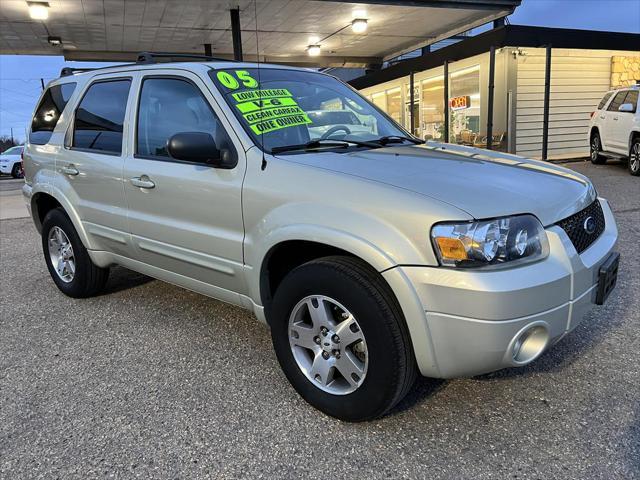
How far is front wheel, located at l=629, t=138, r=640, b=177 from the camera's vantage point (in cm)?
1079

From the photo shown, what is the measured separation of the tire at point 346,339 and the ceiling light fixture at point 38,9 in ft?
32.5

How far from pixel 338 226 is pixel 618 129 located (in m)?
11.4

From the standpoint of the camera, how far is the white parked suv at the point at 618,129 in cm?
1083

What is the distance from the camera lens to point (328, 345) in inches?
100

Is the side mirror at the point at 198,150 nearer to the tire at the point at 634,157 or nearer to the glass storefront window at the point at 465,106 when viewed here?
the tire at the point at 634,157

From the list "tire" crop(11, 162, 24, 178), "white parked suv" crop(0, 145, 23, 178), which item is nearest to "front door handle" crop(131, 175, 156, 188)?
"tire" crop(11, 162, 24, 178)

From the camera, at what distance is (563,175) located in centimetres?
290

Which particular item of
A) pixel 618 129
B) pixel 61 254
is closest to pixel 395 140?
pixel 61 254

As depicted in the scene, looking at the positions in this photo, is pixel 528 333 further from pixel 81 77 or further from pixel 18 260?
pixel 18 260

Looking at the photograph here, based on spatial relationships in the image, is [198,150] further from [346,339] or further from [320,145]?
[346,339]

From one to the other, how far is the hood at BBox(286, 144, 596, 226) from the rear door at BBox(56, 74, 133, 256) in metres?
1.62

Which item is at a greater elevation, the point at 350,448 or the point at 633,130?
the point at 633,130

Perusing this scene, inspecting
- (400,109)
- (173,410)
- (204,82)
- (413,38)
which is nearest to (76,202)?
(204,82)

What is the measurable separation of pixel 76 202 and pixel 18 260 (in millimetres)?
2690
